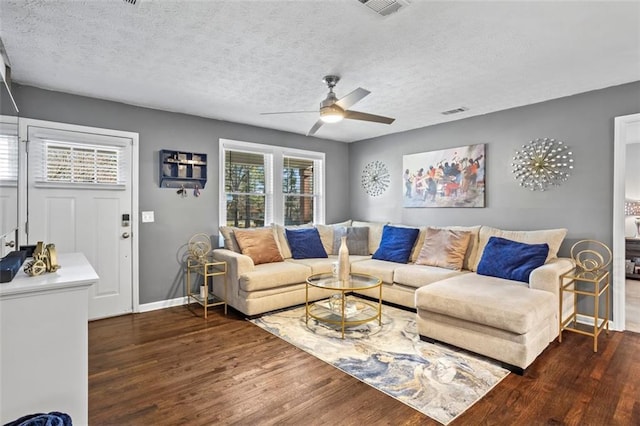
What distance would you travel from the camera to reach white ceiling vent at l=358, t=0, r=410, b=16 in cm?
198

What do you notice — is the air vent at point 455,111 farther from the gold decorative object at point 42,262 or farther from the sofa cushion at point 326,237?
the gold decorative object at point 42,262

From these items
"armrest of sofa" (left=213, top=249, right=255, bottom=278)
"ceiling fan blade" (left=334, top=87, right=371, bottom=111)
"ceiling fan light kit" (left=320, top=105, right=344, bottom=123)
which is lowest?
"armrest of sofa" (left=213, top=249, right=255, bottom=278)

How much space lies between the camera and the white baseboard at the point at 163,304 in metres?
4.08

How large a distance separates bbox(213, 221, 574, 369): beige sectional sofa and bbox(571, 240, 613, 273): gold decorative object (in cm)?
20

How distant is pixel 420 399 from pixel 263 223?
3.54m

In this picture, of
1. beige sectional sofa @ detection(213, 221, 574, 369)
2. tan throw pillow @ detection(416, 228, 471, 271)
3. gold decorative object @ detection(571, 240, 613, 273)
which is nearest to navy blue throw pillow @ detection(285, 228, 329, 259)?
beige sectional sofa @ detection(213, 221, 574, 369)

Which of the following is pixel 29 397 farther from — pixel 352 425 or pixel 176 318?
pixel 176 318

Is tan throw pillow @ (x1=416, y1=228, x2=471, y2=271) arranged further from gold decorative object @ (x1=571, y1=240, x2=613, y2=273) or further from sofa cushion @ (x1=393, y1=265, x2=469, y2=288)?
gold decorative object @ (x1=571, y1=240, x2=613, y2=273)

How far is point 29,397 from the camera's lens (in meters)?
1.45

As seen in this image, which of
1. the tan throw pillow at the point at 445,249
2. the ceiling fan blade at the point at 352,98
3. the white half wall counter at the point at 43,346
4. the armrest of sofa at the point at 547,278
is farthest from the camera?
the tan throw pillow at the point at 445,249

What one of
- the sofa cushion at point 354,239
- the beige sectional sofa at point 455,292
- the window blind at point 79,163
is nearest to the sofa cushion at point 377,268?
the beige sectional sofa at point 455,292

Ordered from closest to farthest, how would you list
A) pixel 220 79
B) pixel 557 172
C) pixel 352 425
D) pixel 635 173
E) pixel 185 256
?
pixel 352 425, pixel 220 79, pixel 557 172, pixel 185 256, pixel 635 173

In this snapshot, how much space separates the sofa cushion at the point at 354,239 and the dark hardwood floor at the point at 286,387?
224cm

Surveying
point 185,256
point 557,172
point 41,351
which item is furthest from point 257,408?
point 557,172
